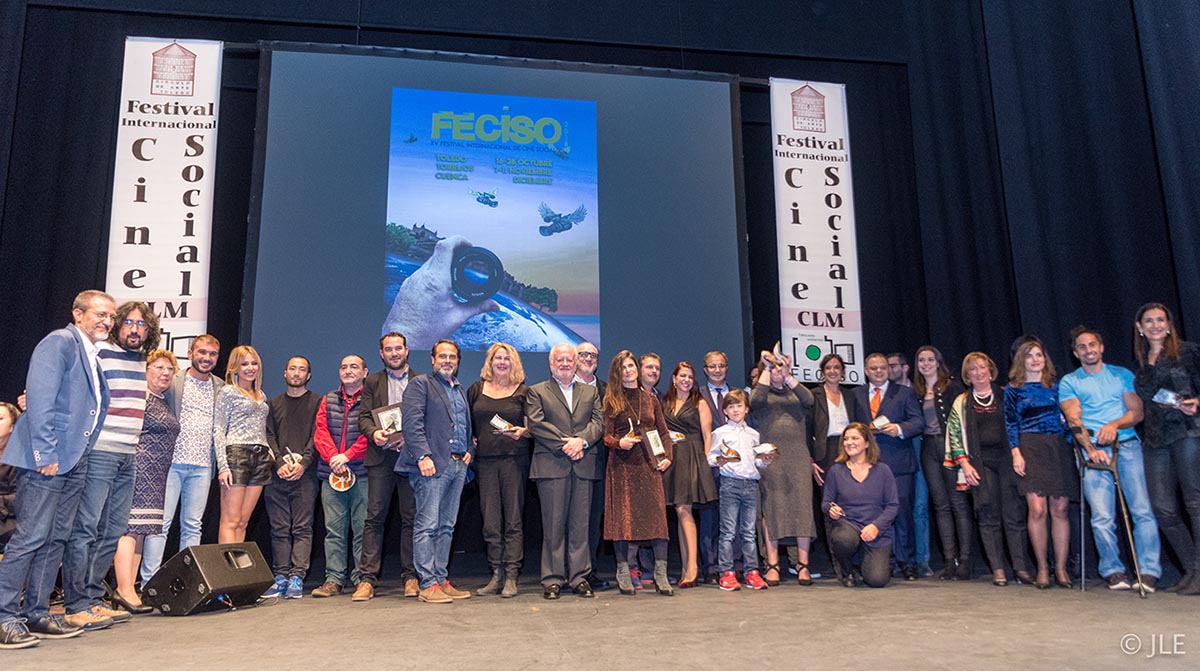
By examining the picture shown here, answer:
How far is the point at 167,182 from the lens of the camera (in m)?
5.84

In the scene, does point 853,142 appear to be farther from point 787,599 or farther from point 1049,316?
point 787,599

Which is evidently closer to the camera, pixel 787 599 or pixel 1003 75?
pixel 787 599

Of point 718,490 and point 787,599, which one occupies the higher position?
point 718,490

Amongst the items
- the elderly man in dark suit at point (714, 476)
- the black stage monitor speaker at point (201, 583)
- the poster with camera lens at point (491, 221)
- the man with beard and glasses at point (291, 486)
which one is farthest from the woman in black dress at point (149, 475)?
the elderly man in dark suit at point (714, 476)

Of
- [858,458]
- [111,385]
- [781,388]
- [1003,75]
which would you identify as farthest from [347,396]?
[1003,75]

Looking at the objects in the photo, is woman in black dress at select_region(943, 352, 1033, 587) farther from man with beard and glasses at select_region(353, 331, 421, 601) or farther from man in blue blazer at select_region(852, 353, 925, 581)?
man with beard and glasses at select_region(353, 331, 421, 601)

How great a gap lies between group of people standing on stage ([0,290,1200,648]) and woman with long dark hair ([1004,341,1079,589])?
0.01 meters

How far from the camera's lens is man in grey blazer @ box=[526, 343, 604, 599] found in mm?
4340

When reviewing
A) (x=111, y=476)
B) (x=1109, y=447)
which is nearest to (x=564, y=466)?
(x=111, y=476)

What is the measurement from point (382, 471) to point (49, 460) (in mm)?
1609

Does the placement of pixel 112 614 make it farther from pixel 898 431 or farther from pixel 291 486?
pixel 898 431

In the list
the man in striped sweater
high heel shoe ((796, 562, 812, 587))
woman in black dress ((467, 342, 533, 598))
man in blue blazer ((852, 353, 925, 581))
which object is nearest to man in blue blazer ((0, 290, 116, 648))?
the man in striped sweater

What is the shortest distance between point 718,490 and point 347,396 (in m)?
2.14

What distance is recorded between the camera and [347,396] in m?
4.71
